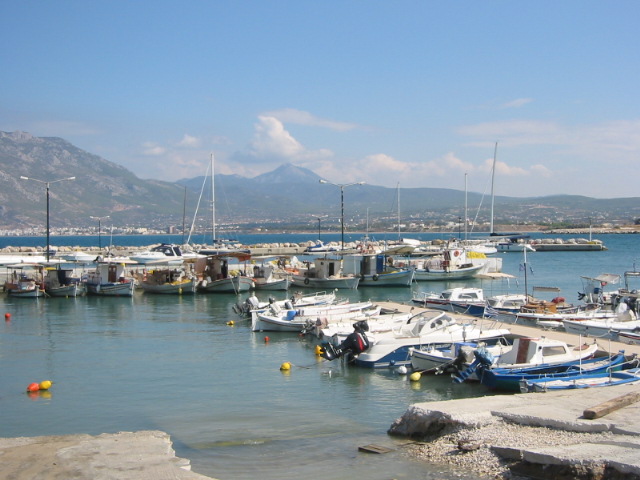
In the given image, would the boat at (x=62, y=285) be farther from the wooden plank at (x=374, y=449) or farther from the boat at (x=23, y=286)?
the wooden plank at (x=374, y=449)

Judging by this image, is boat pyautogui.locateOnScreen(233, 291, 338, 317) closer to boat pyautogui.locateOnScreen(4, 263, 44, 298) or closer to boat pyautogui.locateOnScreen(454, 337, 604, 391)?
boat pyautogui.locateOnScreen(454, 337, 604, 391)

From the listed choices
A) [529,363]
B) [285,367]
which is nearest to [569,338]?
[529,363]

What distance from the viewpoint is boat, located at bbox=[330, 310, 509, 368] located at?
25.4 m

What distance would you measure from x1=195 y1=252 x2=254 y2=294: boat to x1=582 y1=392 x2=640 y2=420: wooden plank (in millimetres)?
39484

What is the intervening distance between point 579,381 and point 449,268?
146 feet

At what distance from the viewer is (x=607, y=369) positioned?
70.4 feet

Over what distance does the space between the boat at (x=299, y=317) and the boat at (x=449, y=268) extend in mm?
28037

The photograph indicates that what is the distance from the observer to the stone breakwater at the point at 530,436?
41.4ft

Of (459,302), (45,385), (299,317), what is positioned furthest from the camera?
(459,302)

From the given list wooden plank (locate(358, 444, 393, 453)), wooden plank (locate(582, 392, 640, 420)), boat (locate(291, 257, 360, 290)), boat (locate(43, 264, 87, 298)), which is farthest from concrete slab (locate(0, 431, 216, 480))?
boat (locate(291, 257, 360, 290))

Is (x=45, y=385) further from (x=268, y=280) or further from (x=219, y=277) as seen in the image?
(x=268, y=280)

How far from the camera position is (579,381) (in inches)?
790

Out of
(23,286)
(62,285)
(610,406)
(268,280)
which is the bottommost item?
(62,285)

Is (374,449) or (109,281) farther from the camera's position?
(109,281)
